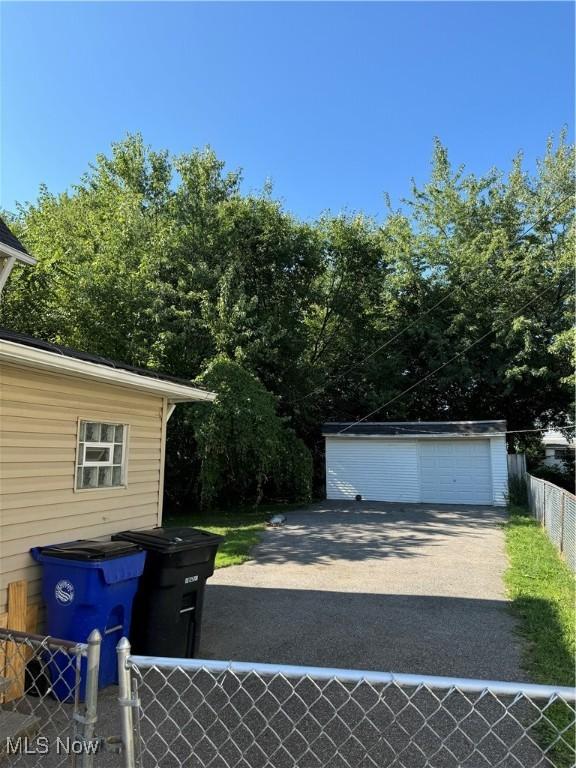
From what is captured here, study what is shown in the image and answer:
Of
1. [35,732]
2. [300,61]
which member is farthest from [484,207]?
[35,732]

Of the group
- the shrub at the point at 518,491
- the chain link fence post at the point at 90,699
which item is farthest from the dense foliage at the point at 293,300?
the chain link fence post at the point at 90,699

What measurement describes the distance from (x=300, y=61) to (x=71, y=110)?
580 centimetres

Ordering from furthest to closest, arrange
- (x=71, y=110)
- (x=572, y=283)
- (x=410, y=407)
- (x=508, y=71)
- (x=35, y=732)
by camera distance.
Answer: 1. (x=410, y=407)
2. (x=572, y=283)
3. (x=71, y=110)
4. (x=508, y=71)
5. (x=35, y=732)

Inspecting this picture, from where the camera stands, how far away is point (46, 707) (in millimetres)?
3180

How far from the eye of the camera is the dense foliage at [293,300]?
1466 centimetres

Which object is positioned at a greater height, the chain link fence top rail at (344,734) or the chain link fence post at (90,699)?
the chain link fence post at (90,699)

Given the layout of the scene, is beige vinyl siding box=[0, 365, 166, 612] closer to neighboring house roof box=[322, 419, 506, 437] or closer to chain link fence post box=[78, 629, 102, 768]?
chain link fence post box=[78, 629, 102, 768]

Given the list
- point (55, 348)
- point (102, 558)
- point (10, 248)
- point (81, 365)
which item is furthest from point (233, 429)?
point (102, 558)

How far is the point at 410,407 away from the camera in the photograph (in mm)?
20906

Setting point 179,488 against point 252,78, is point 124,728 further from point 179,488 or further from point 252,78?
point 179,488

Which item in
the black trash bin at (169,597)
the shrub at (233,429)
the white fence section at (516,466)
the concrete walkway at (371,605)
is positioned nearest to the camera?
the black trash bin at (169,597)

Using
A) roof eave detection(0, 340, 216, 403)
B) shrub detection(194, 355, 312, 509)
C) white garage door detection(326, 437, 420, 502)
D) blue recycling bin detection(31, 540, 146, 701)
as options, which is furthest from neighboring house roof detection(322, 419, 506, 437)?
blue recycling bin detection(31, 540, 146, 701)

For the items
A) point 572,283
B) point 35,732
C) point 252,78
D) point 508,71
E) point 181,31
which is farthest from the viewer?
point 572,283
